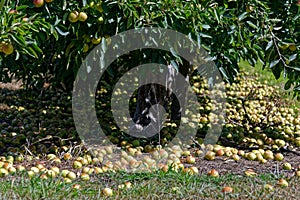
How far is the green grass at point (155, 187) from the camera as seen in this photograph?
2979 millimetres

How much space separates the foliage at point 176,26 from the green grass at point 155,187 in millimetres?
806

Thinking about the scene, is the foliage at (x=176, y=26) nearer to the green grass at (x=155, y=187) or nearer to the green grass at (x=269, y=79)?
the green grass at (x=155, y=187)

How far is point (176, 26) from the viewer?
145 inches

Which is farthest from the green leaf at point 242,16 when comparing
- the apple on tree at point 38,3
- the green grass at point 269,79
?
the green grass at point 269,79

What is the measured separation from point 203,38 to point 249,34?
335 millimetres

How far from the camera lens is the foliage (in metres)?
3.38

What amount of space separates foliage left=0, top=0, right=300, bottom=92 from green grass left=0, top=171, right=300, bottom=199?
0.81 meters

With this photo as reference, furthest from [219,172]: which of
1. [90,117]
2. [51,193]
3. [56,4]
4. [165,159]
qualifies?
[90,117]

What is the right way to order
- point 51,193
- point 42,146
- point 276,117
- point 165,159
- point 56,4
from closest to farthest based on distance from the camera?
1. point 51,193
2. point 56,4
3. point 165,159
4. point 42,146
5. point 276,117

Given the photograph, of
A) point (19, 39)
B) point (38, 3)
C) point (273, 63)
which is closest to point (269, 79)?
point (273, 63)

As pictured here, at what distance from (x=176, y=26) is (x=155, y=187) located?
1153 millimetres

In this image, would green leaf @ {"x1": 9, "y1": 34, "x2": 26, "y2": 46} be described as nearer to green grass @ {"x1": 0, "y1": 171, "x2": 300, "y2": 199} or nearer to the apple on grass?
green grass @ {"x1": 0, "y1": 171, "x2": 300, "y2": 199}

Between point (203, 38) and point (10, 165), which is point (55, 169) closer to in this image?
point (10, 165)

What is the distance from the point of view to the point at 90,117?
553 centimetres
